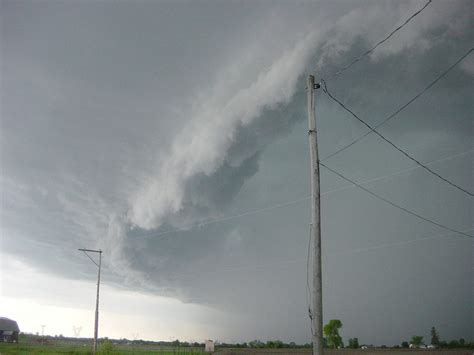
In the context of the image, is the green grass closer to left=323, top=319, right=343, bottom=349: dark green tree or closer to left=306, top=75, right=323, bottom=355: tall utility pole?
left=306, top=75, right=323, bottom=355: tall utility pole

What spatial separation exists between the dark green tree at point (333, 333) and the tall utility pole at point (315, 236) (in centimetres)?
12031

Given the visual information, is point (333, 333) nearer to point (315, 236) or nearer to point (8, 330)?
point (8, 330)

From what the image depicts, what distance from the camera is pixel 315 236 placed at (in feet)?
42.7

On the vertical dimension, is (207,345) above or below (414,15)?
below

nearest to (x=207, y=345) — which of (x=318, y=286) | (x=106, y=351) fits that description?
(x=106, y=351)

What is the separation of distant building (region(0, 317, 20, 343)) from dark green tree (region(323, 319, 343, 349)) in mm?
89106

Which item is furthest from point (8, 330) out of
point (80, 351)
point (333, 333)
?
point (333, 333)

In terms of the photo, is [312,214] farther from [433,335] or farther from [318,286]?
[433,335]

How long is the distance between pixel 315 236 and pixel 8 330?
130m

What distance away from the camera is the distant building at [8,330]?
11194 centimetres

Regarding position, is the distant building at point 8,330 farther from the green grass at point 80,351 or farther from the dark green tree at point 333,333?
the dark green tree at point 333,333

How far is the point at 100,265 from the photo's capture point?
4462 cm

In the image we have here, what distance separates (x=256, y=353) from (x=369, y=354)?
51.7 ft

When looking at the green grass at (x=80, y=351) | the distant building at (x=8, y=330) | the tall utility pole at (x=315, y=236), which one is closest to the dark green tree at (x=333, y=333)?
the green grass at (x=80, y=351)
